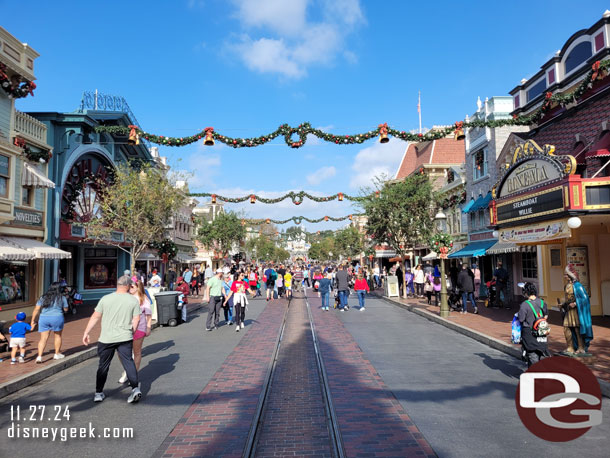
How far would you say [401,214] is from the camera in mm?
22250

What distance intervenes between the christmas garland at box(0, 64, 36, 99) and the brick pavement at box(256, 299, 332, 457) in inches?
511

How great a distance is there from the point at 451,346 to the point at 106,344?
7457 millimetres

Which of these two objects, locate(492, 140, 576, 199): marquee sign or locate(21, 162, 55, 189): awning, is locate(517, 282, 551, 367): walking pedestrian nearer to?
locate(492, 140, 576, 199): marquee sign

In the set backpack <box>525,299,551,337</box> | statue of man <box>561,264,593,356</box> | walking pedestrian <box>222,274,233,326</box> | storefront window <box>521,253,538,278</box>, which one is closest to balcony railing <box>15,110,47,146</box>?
walking pedestrian <box>222,274,233,326</box>

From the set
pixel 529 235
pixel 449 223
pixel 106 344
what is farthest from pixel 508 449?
pixel 449 223

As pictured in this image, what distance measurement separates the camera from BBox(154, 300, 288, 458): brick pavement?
14.6 feet

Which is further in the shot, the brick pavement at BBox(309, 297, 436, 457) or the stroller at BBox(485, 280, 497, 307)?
the stroller at BBox(485, 280, 497, 307)

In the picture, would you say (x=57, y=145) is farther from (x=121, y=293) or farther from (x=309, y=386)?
(x=309, y=386)

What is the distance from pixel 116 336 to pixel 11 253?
31.2 ft

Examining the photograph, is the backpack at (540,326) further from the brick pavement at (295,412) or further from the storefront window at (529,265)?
the storefront window at (529,265)

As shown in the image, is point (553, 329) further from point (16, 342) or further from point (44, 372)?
point (16, 342)

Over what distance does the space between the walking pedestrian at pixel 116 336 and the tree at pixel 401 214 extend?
58.4 feet

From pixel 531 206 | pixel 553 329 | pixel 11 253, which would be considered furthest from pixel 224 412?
pixel 11 253

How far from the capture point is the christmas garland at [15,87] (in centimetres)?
1419
